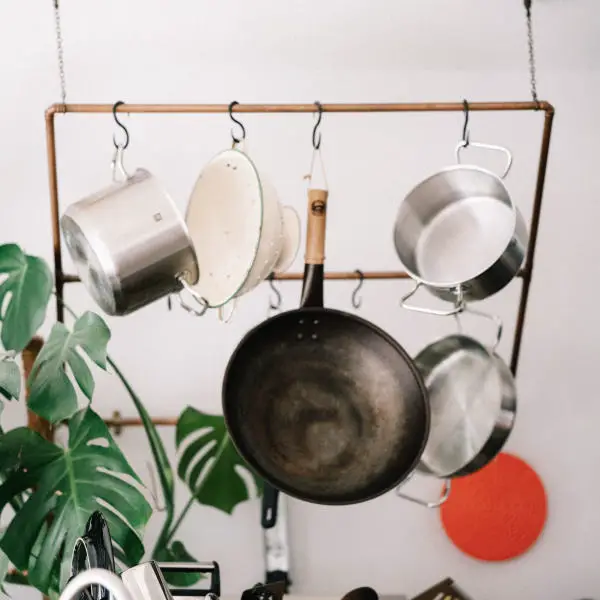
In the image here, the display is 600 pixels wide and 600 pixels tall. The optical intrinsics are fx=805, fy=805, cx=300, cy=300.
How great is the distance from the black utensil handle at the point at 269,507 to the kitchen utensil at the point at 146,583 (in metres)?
0.70

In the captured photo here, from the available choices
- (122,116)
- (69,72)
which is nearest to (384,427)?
(122,116)

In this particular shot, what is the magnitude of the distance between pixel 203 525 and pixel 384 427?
660 millimetres

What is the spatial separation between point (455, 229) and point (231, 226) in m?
0.36

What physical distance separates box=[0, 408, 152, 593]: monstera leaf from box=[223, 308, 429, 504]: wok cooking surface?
7.4 inches

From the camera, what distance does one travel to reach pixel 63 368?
114 cm

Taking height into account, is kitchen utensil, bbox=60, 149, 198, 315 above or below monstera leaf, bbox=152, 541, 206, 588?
above

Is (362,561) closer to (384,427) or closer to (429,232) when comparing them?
(384,427)

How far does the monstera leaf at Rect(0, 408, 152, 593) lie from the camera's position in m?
1.16

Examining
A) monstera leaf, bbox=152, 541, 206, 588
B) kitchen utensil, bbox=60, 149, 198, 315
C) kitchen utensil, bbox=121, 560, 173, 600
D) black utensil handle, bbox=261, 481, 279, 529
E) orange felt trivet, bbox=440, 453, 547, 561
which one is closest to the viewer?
kitchen utensil, bbox=121, 560, 173, 600

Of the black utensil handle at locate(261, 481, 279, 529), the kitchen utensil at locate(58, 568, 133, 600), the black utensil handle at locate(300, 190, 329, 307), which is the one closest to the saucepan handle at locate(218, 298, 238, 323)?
the black utensil handle at locate(300, 190, 329, 307)

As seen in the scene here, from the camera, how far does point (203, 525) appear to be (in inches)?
68.5

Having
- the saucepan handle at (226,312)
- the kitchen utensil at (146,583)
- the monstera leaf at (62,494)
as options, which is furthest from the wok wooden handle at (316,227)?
the kitchen utensil at (146,583)

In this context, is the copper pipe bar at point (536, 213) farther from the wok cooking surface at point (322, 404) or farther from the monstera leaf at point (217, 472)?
the monstera leaf at point (217, 472)

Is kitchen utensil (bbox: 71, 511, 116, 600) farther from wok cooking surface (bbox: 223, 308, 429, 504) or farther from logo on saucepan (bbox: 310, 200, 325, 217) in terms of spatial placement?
logo on saucepan (bbox: 310, 200, 325, 217)
